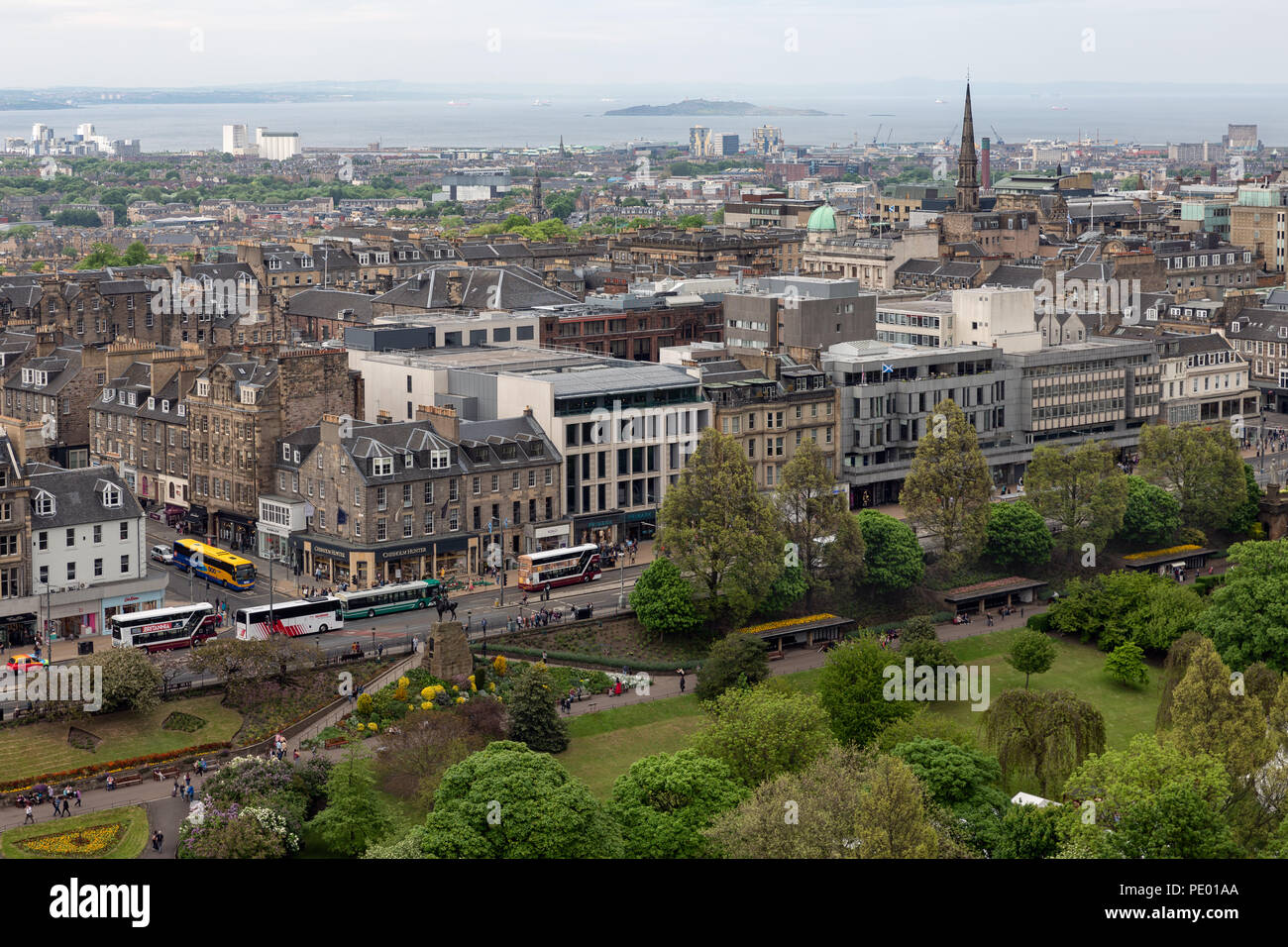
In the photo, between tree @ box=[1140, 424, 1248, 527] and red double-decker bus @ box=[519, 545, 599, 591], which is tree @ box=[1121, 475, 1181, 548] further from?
red double-decker bus @ box=[519, 545, 599, 591]

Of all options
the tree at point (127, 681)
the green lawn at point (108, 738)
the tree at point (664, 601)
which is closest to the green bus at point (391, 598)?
the tree at point (664, 601)

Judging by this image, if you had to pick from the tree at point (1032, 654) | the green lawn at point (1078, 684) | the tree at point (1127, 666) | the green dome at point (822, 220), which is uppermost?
the green dome at point (822, 220)

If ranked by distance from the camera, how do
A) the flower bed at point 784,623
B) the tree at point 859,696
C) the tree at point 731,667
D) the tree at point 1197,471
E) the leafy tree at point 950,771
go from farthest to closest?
the tree at point 1197,471 < the flower bed at point 784,623 < the tree at point 731,667 < the tree at point 859,696 < the leafy tree at point 950,771

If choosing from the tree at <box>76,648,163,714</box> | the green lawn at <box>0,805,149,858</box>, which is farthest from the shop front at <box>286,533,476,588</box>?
the green lawn at <box>0,805,149,858</box>

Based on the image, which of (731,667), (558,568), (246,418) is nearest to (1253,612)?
(731,667)

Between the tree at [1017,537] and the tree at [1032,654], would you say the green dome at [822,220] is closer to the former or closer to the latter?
the tree at [1017,537]

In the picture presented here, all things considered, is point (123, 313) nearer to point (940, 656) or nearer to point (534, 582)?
point (534, 582)
